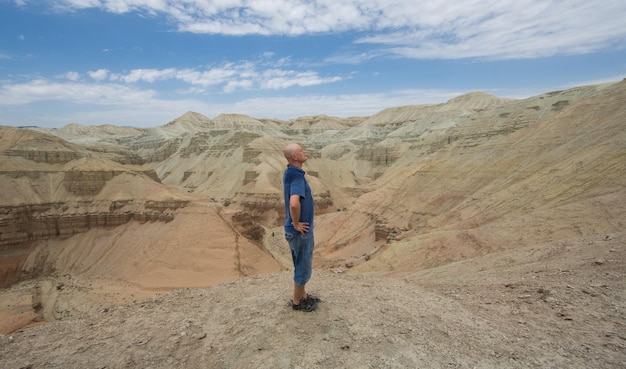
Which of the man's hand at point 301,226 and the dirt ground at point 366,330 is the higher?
the man's hand at point 301,226

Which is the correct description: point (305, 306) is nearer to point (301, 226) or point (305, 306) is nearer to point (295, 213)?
point (301, 226)

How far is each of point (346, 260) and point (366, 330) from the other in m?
16.3

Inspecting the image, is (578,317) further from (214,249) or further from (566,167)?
(214,249)

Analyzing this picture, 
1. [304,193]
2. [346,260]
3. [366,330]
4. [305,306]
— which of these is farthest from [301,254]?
[346,260]

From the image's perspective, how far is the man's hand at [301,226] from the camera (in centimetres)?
503

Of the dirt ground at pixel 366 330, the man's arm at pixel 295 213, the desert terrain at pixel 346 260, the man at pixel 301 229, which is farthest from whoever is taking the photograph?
the man at pixel 301 229

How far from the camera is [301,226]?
5098 millimetres

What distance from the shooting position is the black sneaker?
525 cm

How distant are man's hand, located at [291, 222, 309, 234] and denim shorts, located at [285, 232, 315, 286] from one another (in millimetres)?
135

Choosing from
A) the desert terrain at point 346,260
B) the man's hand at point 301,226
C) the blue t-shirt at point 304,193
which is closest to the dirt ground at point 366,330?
the desert terrain at point 346,260

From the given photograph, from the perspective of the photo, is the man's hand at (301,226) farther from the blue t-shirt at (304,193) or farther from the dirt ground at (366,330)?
the dirt ground at (366,330)

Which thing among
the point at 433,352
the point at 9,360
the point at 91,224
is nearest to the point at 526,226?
the point at 433,352

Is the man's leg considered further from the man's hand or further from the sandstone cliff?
the sandstone cliff

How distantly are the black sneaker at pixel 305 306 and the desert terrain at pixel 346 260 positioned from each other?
11 centimetres
